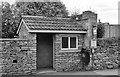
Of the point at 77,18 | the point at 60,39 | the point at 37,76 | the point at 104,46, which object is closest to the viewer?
the point at 37,76

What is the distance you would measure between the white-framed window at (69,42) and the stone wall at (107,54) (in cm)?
175

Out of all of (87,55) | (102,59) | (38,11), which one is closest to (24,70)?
(87,55)

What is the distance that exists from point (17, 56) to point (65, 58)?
352 cm

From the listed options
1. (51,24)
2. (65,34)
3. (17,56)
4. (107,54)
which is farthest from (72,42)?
(17,56)

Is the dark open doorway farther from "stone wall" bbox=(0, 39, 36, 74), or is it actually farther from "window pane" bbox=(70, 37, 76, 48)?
"stone wall" bbox=(0, 39, 36, 74)

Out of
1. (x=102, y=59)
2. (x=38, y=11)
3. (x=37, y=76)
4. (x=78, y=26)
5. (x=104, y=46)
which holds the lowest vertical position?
(x=37, y=76)

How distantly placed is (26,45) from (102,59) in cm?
598

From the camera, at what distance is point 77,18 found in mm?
14531

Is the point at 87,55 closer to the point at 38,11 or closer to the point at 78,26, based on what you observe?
the point at 78,26

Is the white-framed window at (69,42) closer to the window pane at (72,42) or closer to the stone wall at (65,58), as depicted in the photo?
the window pane at (72,42)

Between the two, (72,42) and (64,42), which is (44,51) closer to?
(64,42)

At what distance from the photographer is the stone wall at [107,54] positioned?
13.3 meters

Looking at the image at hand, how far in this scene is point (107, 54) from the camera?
1358 cm

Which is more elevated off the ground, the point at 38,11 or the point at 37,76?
the point at 38,11
